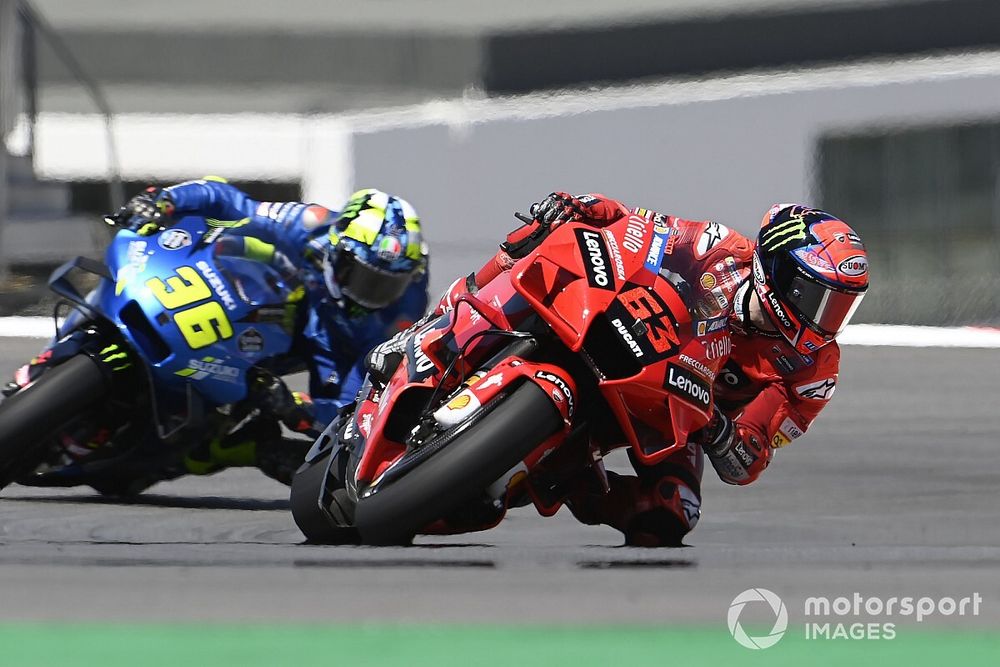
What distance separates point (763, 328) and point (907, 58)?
1648 centimetres

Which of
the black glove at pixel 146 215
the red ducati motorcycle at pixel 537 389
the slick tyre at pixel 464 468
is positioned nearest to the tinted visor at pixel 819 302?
the red ducati motorcycle at pixel 537 389

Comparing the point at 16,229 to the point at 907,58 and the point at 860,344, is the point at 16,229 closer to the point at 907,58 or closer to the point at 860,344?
the point at 860,344

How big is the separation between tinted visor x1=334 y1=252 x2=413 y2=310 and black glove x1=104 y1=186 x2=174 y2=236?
694mm

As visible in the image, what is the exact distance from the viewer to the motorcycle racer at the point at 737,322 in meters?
5.10

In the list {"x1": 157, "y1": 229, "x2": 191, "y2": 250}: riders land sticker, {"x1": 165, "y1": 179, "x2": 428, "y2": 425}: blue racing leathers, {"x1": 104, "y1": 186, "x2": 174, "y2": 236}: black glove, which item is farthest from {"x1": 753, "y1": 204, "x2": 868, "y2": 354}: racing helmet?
{"x1": 104, "y1": 186, "x2": 174, "y2": 236}: black glove

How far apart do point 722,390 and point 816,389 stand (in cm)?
30

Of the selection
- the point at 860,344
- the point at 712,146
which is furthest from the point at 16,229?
the point at 712,146

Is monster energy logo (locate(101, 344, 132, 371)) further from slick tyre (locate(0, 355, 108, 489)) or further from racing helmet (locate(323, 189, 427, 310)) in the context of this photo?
racing helmet (locate(323, 189, 427, 310))

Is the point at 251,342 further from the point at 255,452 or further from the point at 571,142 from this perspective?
the point at 571,142

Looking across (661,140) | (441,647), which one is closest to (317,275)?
(441,647)

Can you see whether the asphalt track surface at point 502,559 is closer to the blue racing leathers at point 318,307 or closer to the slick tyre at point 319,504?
the slick tyre at point 319,504

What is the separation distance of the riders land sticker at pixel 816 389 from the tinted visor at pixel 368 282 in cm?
161

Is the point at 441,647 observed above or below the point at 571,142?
above

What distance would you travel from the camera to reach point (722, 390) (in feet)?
18.5
